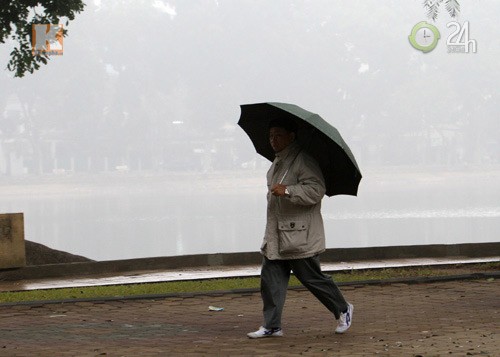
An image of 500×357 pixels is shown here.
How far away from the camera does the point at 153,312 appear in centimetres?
1130

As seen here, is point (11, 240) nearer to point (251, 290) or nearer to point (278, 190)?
point (251, 290)

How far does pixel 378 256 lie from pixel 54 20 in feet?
27.4

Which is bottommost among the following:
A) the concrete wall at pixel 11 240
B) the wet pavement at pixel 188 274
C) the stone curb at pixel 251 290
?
the wet pavement at pixel 188 274

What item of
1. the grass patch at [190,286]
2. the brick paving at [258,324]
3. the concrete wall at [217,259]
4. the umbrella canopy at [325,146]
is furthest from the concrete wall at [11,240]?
the umbrella canopy at [325,146]

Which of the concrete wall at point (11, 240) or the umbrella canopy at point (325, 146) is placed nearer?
the umbrella canopy at point (325, 146)

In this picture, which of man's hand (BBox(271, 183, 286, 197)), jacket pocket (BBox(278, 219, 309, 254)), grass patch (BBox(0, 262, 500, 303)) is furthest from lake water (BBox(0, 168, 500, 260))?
man's hand (BBox(271, 183, 286, 197))

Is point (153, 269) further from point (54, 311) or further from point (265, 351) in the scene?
point (265, 351)

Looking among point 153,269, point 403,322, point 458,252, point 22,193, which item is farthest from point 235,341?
point 22,193

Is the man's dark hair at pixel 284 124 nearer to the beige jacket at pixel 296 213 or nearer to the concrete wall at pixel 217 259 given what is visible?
the beige jacket at pixel 296 213

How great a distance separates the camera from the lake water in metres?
62.0

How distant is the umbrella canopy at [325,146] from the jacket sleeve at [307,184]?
15 centimetres

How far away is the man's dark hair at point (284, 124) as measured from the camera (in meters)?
8.98

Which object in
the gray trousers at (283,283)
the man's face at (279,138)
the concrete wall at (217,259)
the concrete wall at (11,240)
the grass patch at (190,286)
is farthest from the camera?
the concrete wall at (217,259)

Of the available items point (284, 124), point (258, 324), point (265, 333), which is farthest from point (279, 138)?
point (258, 324)
